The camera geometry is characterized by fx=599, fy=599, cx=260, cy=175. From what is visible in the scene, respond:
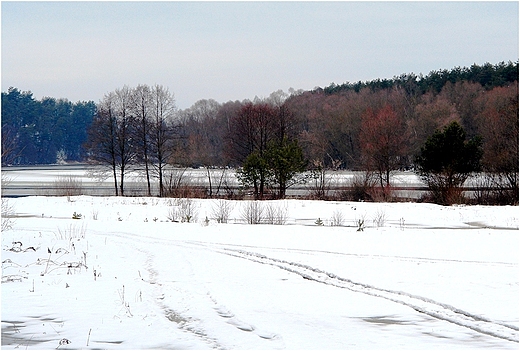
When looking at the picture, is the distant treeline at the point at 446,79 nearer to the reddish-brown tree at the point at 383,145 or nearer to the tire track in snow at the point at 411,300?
the reddish-brown tree at the point at 383,145

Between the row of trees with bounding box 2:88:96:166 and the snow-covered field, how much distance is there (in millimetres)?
90638

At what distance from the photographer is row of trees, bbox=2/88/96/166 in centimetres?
10931

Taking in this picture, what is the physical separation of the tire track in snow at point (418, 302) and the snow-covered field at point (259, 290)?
0.02m

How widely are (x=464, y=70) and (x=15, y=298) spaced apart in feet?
319

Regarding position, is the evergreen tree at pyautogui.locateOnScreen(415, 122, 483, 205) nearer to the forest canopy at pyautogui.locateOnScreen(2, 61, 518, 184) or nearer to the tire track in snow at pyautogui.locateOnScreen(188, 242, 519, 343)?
the forest canopy at pyautogui.locateOnScreen(2, 61, 518, 184)

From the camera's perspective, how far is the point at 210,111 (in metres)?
139

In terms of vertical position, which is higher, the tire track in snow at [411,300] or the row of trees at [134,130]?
the row of trees at [134,130]

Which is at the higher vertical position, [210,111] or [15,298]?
[210,111]

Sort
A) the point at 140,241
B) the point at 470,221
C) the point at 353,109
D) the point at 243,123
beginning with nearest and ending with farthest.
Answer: the point at 140,241 → the point at 470,221 → the point at 243,123 → the point at 353,109

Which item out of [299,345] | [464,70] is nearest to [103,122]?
[299,345]

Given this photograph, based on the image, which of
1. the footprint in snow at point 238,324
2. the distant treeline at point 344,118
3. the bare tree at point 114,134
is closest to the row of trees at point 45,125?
the distant treeline at point 344,118

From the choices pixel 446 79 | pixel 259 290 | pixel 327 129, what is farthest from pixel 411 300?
pixel 446 79

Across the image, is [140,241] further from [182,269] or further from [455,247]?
[455,247]

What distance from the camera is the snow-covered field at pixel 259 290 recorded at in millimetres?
7193
